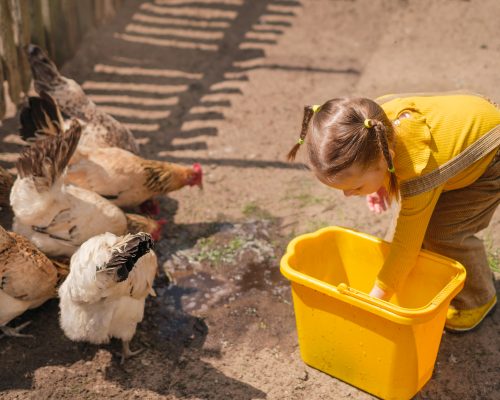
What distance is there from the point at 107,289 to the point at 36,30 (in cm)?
341

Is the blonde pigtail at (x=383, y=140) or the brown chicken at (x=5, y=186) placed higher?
the blonde pigtail at (x=383, y=140)

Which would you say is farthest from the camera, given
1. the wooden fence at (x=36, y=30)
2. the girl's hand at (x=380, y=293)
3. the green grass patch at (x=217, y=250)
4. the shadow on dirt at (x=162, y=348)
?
the wooden fence at (x=36, y=30)

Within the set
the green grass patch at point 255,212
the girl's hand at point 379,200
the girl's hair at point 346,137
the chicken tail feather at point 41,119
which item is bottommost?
the green grass patch at point 255,212

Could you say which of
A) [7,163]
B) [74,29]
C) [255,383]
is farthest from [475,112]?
[74,29]

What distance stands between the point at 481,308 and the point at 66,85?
3248 millimetres

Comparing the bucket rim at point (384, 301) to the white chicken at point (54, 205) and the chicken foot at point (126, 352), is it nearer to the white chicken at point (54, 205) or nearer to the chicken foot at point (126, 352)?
the chicken foot at point (126, 352)

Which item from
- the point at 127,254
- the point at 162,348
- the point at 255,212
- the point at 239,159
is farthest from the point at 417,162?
the point at 239,159

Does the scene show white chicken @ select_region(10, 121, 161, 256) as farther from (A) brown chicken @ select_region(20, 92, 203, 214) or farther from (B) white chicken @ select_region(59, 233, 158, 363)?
(B) white chicken @ select_region(59, 233, 158, 363)

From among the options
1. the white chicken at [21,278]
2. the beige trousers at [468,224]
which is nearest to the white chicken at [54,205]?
the white chicken at [21,278]

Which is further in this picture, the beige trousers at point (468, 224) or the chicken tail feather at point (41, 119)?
the chicken tail feather at point (41, 119)

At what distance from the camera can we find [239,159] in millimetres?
5141

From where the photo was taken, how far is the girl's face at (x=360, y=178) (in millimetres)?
2643

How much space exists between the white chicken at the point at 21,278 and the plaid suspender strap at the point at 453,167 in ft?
6.22

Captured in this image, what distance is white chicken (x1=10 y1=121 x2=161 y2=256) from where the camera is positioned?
3615mm
